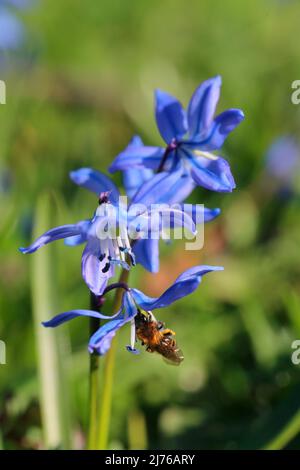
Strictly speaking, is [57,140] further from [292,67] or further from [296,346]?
[296,346]

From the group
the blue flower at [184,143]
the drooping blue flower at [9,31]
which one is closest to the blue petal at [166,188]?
the blue flower at [184,143]

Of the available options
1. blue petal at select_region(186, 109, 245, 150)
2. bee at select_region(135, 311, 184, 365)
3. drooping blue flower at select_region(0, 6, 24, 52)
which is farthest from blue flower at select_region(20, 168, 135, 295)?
drooping blue flower at select_region(0, 6, 24, 52)

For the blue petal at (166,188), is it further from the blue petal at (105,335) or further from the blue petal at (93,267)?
the blue petal at (105,335)

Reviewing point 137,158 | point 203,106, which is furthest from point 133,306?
point 203,106

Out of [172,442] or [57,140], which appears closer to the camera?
[172,442]

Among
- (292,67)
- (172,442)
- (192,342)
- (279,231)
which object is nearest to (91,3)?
(292,67)

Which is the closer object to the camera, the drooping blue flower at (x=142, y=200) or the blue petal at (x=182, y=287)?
the blue petal at (x=182, y=287)
